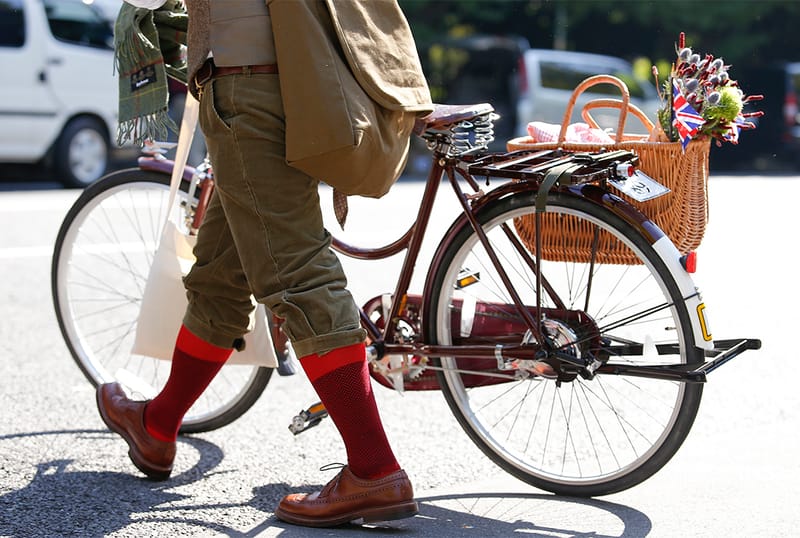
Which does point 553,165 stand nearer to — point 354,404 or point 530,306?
point 530,306

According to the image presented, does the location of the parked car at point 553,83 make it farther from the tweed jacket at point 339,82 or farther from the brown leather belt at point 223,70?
the brown leather belt at point 223,70

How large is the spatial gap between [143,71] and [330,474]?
1.33 meters

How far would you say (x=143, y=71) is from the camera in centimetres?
317

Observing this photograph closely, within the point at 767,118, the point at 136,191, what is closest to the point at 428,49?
the point at 767,118

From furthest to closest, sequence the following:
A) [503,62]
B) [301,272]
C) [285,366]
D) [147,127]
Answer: [503,62], [285,366], [147,127], [301,272]

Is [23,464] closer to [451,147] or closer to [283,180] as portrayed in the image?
[283,180]

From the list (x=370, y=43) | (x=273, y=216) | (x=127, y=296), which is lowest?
(x=127, y=296)

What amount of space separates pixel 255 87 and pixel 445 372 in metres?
1.04

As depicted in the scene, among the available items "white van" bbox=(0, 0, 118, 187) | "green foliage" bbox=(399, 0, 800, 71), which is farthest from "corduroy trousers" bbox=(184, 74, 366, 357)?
"green foliage" bbox=(399, 0, 800, 71)

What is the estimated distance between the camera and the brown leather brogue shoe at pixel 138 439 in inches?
132

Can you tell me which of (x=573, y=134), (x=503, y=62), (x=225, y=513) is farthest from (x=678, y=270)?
(x=503, y=62)

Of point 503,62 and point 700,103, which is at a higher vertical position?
point 700,103

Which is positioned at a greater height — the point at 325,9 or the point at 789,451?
the point at 325,9

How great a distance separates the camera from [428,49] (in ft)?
64.9
